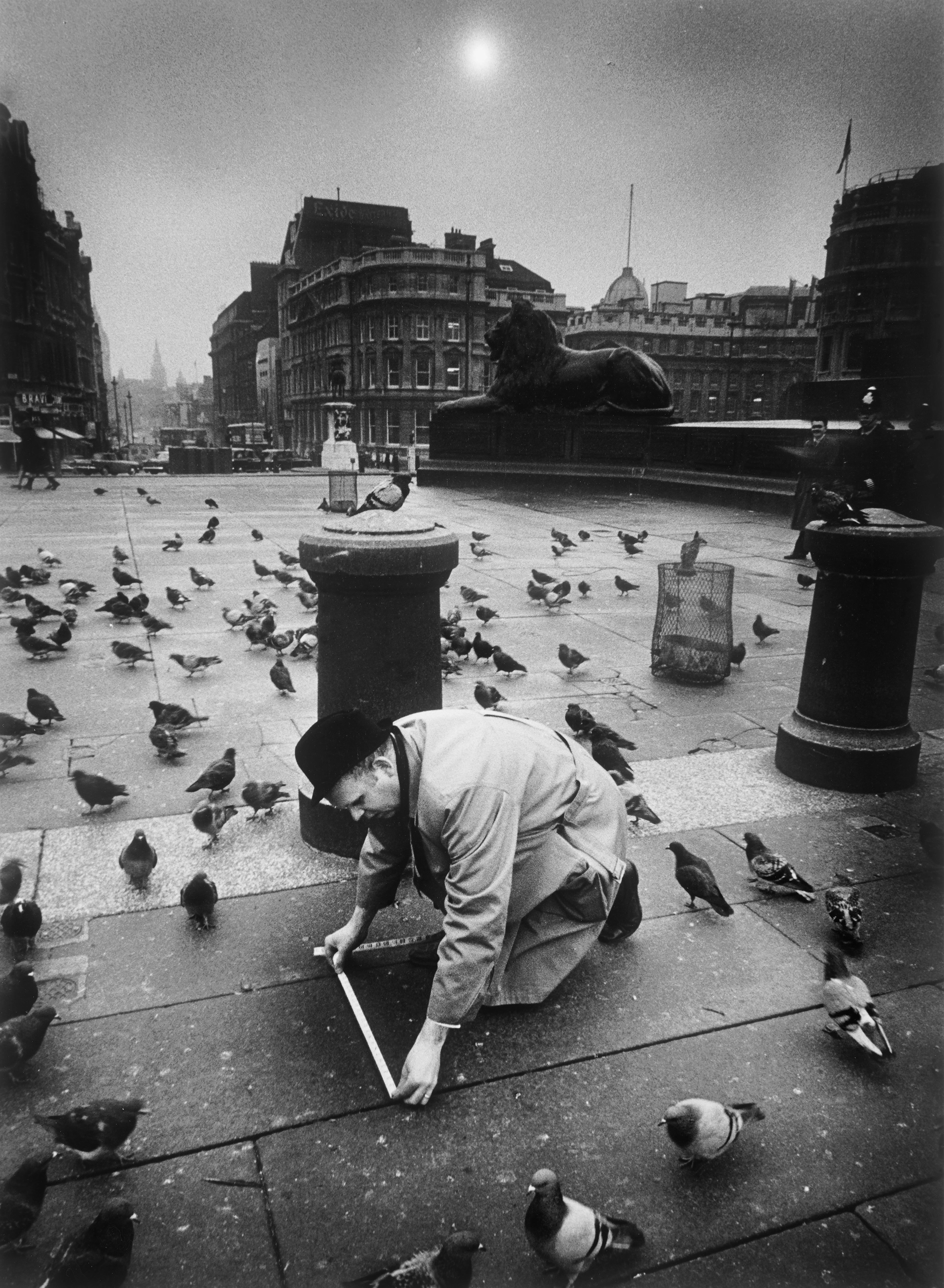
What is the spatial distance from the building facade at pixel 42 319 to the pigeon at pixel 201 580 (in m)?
7.93

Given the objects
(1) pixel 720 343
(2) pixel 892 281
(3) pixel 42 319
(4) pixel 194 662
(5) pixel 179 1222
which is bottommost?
(5) pixel 179 1222

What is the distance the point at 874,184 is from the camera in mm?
22234

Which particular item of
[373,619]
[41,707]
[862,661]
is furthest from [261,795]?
[862,661]

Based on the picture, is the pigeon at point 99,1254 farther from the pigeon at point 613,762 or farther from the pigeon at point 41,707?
the pigeon at point 41,707

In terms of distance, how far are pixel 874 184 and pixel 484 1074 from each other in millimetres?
25388

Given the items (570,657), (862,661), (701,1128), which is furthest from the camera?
(570,657)

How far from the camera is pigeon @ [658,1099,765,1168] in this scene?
239cm

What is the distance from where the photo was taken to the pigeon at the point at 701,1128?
239 centimetres

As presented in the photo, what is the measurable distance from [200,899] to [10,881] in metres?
0.81

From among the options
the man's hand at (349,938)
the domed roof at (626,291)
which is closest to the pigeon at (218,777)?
the man's hand at (349,938)

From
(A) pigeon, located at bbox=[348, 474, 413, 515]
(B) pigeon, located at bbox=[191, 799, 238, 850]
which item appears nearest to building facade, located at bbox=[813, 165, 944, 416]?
(A) pigeon, located at bbox=[348, 474, 413, 515]

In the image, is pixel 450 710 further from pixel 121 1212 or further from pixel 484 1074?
pixel 121 1212

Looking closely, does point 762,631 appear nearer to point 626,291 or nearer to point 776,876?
point 776,876

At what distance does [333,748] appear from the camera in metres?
2.62
